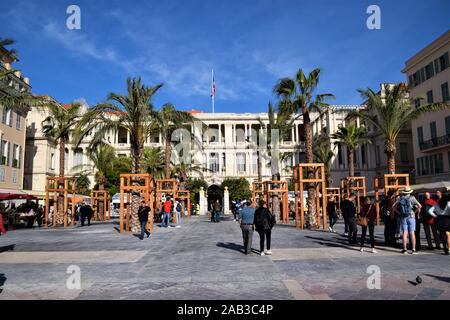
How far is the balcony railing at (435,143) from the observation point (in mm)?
33688

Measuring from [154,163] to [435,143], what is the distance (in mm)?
27947

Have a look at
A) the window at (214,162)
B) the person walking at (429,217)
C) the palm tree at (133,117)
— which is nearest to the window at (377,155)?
the window at (214,162)

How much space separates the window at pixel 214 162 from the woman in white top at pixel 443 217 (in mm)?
54977

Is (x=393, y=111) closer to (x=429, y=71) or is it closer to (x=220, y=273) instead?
(x=220, y=273)

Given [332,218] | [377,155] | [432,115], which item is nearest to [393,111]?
[332,218]

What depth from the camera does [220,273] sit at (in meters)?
7.58

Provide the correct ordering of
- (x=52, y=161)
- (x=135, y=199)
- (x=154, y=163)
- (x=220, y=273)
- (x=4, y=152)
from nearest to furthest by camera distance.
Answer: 1. (x=220, y=273)
2. (x=135, y=199)
3. (x=4, y=152)
4. (x=154, y=163)
5. (x=52, y=161)

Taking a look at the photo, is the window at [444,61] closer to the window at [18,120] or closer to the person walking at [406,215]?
the person walking at [406,215]

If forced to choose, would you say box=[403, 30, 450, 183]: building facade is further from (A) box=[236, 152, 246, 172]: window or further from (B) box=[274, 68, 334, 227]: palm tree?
(A) box=[236, 152, 246, 172]: window

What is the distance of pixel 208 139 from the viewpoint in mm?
67312

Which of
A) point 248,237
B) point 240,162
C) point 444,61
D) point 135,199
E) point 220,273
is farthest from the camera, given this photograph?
point 240,162

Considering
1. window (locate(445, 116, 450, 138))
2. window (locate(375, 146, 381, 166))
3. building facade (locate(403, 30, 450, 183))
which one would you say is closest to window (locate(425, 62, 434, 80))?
building facade (locate(403, 30, 450, 183))

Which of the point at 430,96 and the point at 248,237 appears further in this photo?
the point at 430,96
